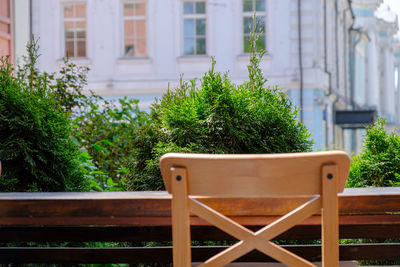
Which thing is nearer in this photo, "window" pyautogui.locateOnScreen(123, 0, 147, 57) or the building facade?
"window" pyautogui.locateOnScreen(123, 0, 147, 57)

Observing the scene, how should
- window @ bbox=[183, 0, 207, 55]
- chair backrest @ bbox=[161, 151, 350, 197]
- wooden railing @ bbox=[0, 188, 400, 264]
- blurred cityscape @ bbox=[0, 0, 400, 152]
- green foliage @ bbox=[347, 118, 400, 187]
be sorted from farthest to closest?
window @ bbox=[183, 0, 207, 55] < blurred cityscape @ bbox=[0, 0, 400, 152] < green foliage @ bbox=[347, 118, 400, 187] < wooden railing @ bbox=[0, 188, 400, 264] < chair backrest @ bbox=[161, 151, 350, 197]

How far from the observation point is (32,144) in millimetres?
3430

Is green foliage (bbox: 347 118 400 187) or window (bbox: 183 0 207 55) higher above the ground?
window (bbox: 183 0 207 55)

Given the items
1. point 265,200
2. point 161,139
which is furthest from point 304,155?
point 161,139

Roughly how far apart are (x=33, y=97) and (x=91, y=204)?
129 centimetres

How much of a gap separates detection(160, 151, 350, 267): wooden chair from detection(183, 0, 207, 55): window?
1584 cm

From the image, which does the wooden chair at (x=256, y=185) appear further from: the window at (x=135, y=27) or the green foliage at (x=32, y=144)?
the window at (x=135, y=27)

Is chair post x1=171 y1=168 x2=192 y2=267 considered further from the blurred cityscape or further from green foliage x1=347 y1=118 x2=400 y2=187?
the blurred cityscape

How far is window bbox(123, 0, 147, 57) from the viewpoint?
1783 cm

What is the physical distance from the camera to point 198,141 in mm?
3498

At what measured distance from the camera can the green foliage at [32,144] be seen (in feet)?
11.1

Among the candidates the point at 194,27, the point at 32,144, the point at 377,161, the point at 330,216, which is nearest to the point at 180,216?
the point at 330,216

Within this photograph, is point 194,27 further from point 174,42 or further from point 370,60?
point 370,60

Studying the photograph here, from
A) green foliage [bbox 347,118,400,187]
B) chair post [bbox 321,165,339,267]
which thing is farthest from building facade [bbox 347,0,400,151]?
chair post [bbox 321,165,339,267]
